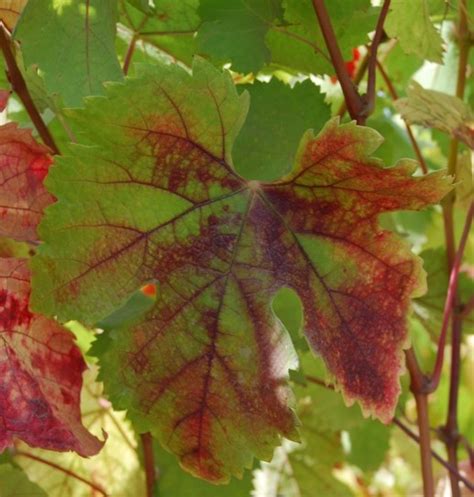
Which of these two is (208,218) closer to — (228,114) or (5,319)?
(228,114)

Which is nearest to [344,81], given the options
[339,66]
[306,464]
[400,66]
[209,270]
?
[339,66]

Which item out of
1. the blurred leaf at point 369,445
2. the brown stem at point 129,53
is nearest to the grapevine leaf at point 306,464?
the blurred leaf at point 369,445

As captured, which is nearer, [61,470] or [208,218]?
[208,218]

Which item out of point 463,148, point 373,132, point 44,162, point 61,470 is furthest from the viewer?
point 463,148

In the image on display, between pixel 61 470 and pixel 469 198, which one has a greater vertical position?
pixel 469 198

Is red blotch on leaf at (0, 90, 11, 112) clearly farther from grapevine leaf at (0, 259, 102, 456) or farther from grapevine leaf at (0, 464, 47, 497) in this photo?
grapevine leaf at (0, 464, 47, 497)

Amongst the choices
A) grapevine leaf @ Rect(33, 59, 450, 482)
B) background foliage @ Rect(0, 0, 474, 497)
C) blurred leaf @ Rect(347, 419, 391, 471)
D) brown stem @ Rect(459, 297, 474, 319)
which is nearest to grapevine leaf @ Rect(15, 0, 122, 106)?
background foliage @ Rect(0, 0, 474, 497)

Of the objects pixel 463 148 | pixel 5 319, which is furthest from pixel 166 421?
pixel 463 148

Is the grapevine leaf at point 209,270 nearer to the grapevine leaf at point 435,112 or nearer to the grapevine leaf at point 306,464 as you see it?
the grapevine leaf at point 435,112
